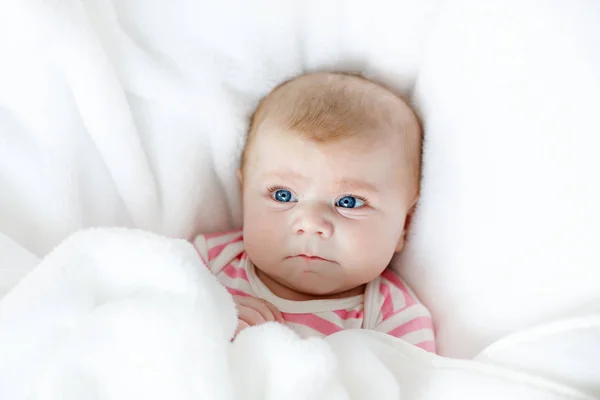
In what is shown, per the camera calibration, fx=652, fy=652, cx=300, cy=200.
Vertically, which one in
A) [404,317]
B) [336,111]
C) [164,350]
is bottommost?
[404,317]

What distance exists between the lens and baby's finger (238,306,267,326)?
0.97m

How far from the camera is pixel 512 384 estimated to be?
31.1 inches

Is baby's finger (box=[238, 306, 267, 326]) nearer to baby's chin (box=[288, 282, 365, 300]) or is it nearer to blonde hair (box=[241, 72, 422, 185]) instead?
baby's chin (box=[288, 282, 365, 300])

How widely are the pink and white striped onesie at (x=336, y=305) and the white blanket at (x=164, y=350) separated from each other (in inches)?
8.6

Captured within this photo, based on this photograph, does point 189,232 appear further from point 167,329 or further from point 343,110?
point 167,329

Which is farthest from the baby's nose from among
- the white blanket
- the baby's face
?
the white blanket

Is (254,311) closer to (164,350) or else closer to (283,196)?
(283,196)

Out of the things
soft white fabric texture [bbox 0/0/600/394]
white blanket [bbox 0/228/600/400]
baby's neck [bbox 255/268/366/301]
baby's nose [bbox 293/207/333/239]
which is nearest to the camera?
white blanket [bbox 0/228/600/400]

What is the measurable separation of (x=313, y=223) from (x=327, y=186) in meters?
0.07

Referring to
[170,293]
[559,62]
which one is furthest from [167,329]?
[559,62]

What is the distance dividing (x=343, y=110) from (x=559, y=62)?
13.1 inches

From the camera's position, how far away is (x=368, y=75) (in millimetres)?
1197

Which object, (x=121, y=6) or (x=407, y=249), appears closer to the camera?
(x=121, y=6)

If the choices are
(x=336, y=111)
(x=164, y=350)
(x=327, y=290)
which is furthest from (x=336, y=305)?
(x=164, y=350)
